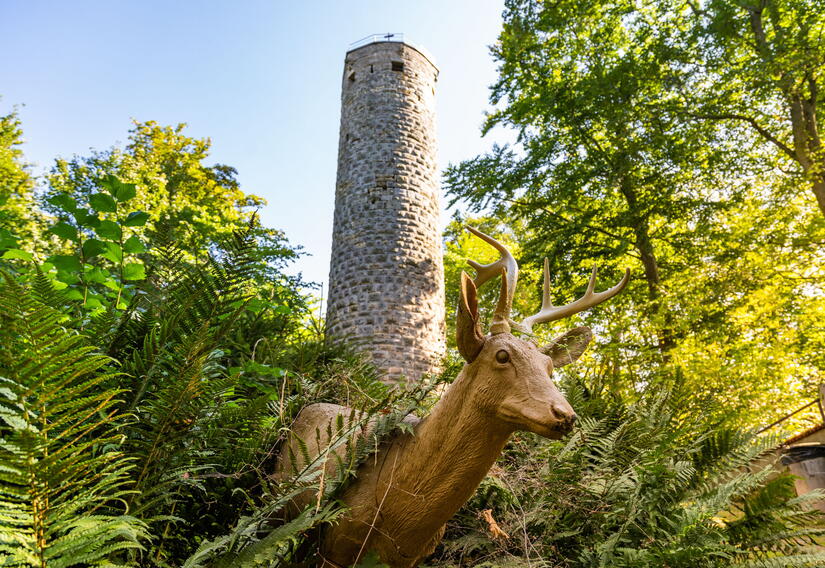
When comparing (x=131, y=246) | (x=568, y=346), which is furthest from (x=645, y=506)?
(x=131, y=246)

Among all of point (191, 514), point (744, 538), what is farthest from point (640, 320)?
point (191, 514)

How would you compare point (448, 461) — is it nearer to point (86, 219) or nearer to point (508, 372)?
point (508, 372)

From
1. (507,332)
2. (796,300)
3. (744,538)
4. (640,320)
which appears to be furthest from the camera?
(796,300)

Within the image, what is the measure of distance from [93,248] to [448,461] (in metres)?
1.43

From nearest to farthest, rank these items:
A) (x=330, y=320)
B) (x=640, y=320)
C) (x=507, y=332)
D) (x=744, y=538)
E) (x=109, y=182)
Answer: (x=109, y=182), (x=744, y=538), (x=507, y=332), (x=330, y=320), (x=640, y=320)

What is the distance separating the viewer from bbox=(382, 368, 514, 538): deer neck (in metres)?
1.63

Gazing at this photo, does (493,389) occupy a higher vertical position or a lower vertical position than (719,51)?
lower

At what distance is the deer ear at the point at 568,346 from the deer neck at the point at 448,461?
58 centimetres

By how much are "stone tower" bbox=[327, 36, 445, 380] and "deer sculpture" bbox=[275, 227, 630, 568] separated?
4.79m

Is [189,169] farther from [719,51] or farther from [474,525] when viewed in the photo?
[474,525]

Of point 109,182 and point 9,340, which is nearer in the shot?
point 9,340

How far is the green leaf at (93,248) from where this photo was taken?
169cm

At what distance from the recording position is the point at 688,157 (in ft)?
31.8

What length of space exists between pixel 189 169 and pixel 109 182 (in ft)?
55.7
